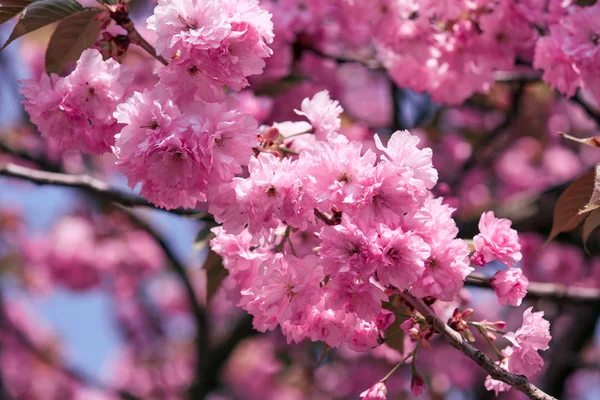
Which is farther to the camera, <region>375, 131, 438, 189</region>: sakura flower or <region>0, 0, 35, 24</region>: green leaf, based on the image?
<region>0, 0, 35, 24</region>: green leaf

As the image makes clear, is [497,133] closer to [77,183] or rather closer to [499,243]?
[77,183]

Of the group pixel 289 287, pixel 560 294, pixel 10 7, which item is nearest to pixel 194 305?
pixel 560 294

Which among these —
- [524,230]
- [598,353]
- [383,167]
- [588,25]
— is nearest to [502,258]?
[383,167]

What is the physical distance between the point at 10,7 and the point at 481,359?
1.27 meters

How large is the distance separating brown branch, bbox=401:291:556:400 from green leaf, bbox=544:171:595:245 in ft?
1.52

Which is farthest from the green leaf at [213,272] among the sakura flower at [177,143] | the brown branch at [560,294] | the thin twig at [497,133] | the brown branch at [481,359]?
the thin twig at [497,133]

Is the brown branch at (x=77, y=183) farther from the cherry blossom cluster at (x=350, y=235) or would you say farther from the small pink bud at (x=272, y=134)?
the cherry blossom cluster at (x=350, y=235)

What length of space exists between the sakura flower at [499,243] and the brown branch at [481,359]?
17 centimetres

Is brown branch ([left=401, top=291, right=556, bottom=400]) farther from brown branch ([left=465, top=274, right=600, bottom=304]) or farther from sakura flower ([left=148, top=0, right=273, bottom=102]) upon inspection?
brown branch ([left=465, top=274, right=600, bottom=304])

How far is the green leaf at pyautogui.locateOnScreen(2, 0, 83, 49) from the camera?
153 centimetres

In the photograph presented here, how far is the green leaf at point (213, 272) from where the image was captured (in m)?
1.79

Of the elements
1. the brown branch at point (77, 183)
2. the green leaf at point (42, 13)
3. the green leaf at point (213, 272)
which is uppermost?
the green leaf at point (42, 13)

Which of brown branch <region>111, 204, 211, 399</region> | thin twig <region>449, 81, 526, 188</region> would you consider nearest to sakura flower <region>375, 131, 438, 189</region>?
thin twig <region>449, 81, 526, 188</region>

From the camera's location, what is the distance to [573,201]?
5.22 feet
